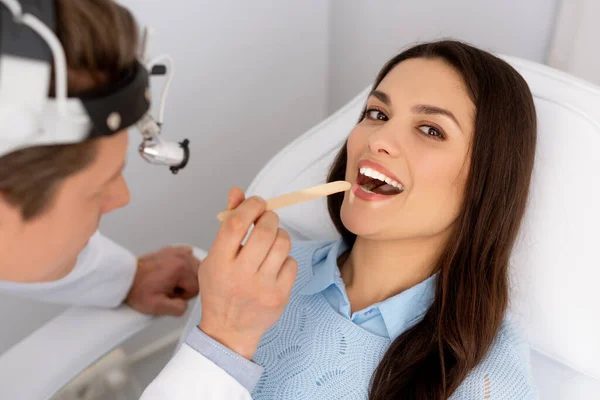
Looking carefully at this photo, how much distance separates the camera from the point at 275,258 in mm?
728

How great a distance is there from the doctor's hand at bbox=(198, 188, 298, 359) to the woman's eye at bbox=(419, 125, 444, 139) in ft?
1.07

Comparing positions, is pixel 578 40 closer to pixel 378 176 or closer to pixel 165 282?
pixel 378 176

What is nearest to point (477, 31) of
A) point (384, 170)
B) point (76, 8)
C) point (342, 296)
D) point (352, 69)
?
point (352, 69)

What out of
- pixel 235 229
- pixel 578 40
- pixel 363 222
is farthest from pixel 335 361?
pixel 578 40

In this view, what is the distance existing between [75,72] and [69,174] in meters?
0.12

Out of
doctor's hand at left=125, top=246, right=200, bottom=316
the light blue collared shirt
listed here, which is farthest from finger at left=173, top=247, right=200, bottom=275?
the light blue collared shirt

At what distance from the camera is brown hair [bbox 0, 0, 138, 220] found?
582mm

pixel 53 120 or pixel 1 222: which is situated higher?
pixel 53 120

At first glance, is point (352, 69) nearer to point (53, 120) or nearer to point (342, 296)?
point (342, 296)

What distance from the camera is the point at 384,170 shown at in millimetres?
904

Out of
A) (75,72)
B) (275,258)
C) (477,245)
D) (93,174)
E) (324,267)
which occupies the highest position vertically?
(75,72)

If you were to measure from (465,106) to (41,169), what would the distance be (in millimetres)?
632

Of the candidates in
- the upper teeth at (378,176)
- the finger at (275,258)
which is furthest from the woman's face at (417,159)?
the finger at (275,258)

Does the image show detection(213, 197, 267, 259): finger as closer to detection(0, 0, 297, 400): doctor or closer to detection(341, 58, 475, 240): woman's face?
detection(0, 0, 297, 400): doctor
